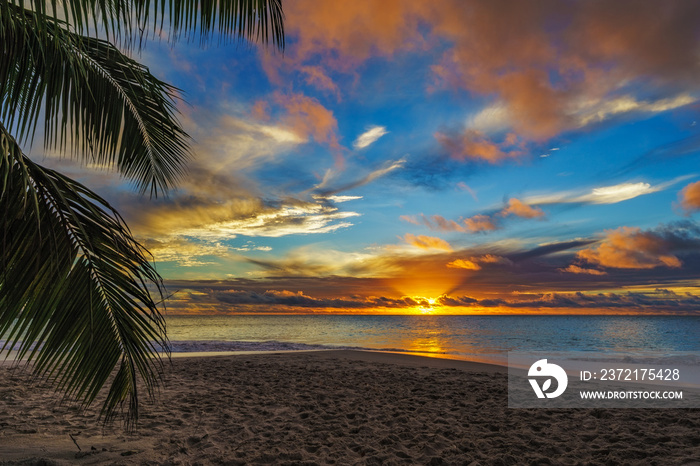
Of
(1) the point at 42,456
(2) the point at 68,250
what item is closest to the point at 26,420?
(1) the point at 42,456

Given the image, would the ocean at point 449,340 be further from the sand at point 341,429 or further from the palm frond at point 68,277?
the palm frond at point 68,277

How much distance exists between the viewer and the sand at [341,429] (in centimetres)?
443

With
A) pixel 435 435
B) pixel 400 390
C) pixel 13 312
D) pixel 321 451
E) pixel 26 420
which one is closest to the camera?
pixel 13 312

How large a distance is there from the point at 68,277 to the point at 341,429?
12.9ft

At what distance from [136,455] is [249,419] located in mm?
1751

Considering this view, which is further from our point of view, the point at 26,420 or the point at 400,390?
the point at 400,390

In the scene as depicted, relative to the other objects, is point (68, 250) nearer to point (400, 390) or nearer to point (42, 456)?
point (42, 456)

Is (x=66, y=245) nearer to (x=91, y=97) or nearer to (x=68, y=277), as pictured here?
(x=68, y=277)

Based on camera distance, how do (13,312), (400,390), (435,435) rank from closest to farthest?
(13,312)
(435,435)
(400,390)

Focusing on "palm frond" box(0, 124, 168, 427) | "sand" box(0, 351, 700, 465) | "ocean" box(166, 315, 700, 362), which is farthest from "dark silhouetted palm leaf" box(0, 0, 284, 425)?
"ocean" box(166, 315, 700, 362)

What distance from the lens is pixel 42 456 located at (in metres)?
4.26

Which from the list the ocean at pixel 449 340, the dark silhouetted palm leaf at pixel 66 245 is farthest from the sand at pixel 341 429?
the ocean at pixel 449 340

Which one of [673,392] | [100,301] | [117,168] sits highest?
[117,168]

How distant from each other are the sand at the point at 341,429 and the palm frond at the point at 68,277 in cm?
216
